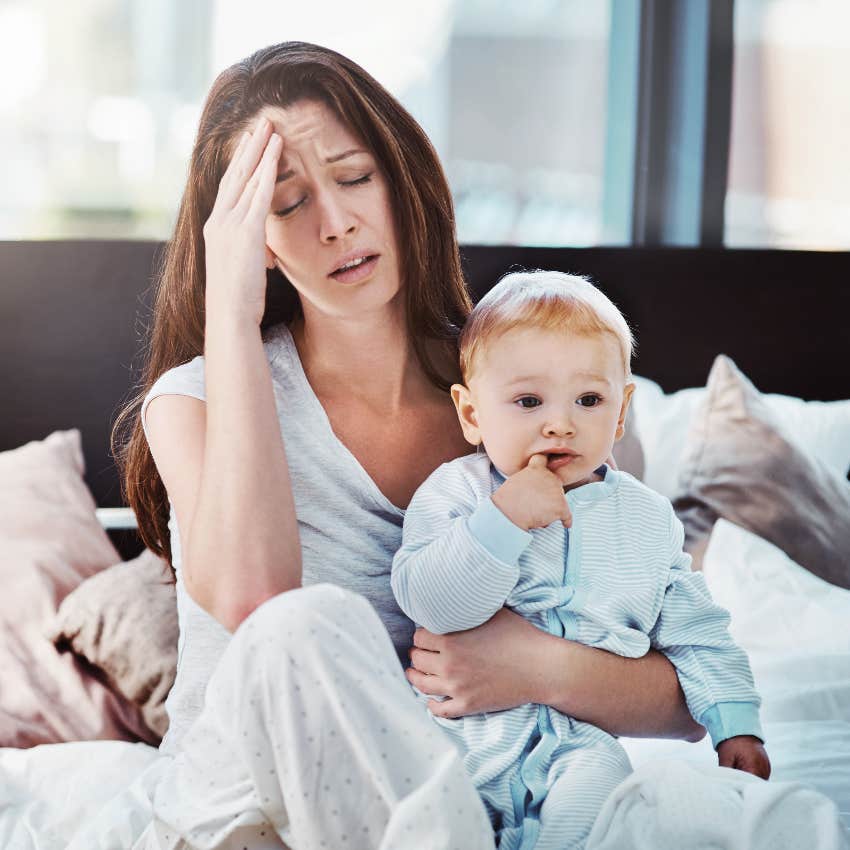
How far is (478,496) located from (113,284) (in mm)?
1438

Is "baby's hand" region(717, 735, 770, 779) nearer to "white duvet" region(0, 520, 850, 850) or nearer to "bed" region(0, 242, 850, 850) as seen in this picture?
"white duvet" region(0, 520, 850, 850)

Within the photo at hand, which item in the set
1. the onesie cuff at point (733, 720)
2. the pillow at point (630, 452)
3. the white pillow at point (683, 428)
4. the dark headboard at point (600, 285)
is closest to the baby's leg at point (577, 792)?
the onesie cuff at point (733, 720)

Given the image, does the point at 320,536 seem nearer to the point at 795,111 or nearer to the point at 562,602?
the point at 562,602

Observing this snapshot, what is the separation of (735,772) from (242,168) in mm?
793

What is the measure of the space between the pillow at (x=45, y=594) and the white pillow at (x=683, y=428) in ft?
3.40

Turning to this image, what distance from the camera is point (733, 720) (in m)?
1.20

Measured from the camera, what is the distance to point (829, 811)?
3.05 ft

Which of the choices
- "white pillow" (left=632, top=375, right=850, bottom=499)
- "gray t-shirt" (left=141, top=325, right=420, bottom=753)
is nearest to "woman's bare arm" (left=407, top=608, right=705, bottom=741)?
"gray t-shirt" (left=141, top=325, right=420, bottom=753)

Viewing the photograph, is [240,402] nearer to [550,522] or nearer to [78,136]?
[550,522]

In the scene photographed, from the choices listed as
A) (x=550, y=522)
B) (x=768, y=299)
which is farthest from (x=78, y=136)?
(x=550, y=522)

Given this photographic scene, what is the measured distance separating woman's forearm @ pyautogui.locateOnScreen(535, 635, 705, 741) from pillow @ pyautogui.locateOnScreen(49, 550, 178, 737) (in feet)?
2.64

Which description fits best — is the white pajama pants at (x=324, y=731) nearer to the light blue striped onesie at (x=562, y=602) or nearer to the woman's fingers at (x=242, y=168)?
the light blue striped onesie at (x=562, y=602)

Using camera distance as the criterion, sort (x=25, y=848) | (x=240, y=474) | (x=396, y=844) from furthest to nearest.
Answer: (x=25, y=848) → (x=240, y=474) → (x=396, y=844)

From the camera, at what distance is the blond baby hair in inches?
47.2
